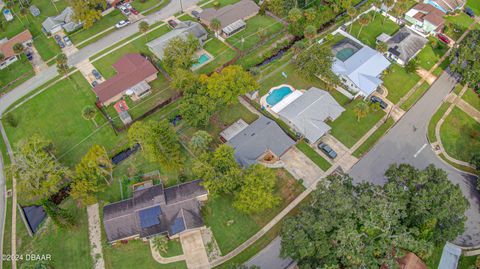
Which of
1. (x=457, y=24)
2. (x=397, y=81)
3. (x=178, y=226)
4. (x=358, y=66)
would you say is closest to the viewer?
Answer: (x=178, y=226)

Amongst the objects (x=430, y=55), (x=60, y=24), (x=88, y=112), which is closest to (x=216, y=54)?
(x=88, y=112)

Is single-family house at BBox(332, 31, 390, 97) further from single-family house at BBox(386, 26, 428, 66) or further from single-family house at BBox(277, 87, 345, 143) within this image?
single-family house at BBox(277, 87, 345, 143)

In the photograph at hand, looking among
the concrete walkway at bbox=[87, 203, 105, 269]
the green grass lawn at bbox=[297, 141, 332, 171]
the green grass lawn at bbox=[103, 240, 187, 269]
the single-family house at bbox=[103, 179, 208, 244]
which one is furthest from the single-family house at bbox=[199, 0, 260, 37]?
the green grass lawn at bbox=[103, 240, 187, 269]

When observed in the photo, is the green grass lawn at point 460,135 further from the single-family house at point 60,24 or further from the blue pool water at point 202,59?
the single-family house at point 60,24

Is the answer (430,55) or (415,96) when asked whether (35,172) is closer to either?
(415,96)

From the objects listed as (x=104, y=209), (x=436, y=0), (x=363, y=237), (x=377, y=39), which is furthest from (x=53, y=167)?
(x=436, y=0)

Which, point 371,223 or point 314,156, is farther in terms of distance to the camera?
point 314,156
